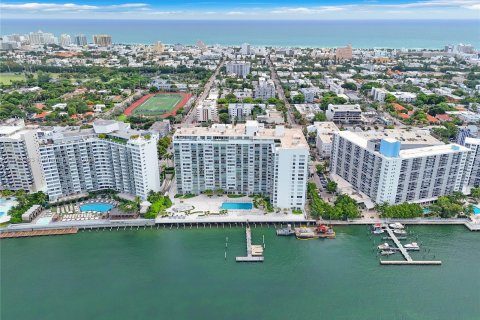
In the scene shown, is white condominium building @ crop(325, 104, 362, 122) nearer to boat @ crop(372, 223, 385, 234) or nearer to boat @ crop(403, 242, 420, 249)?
boat @ crop(372, 223, 385, 234)

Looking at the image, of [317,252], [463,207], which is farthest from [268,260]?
[463,207]

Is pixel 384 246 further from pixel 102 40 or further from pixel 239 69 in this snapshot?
pixel 102 40

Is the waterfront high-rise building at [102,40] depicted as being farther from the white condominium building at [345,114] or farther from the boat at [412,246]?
the boat at [412,246]

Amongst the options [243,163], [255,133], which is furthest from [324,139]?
[243,163]

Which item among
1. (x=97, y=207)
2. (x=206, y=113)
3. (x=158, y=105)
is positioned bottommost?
(x=97, y=207)

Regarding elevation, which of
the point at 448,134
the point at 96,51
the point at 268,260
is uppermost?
the point at 96,51

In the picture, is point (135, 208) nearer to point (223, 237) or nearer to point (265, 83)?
point (223, 237)
